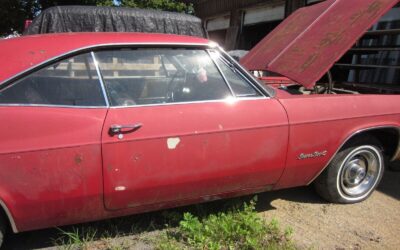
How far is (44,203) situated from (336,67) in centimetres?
422

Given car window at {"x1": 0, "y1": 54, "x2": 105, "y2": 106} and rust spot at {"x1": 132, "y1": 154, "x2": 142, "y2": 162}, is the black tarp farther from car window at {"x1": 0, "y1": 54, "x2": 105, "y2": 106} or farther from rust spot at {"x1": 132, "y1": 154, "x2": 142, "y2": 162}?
rust spot at {"x1": 132, "y1": 154, "x2": 142, "y2": 162}

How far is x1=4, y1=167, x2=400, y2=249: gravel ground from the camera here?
2900 mm

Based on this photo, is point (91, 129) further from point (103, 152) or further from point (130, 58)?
point (130, 58)

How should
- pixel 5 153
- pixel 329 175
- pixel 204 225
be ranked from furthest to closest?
pixel 329 175, pixel 204 225, pixel 5 153

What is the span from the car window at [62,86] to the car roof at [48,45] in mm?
61

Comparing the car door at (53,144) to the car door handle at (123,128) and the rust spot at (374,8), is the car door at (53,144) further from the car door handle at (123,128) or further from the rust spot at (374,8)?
the rust spot at (374,8)

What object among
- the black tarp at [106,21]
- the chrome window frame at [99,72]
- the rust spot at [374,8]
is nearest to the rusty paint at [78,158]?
the chrome window frame at [99,72]

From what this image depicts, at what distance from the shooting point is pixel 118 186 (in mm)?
2566

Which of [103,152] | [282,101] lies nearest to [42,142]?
[103,152]

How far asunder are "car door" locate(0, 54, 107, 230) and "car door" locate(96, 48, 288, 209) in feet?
0.35

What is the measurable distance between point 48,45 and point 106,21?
13.3ft

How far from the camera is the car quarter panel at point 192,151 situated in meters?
2.56

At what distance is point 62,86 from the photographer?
2537 mm

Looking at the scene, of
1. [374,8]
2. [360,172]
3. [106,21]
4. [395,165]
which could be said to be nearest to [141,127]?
[360,172]
